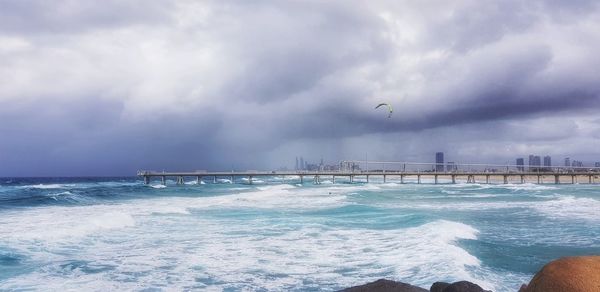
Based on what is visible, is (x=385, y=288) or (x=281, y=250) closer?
(x=385, y=288)

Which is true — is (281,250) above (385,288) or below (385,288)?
below

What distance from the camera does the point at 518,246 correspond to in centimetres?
1572

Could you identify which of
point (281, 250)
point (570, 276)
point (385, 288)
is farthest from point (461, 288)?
point (281, 250)

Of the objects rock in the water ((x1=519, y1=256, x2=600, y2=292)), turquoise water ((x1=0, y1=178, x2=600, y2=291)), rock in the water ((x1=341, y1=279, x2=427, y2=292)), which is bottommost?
turquoise water ((x1=0, y1=178, x2=600, y2=291))

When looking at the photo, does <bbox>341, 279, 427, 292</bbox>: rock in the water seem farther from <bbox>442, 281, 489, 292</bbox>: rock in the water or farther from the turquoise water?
the turquoise water

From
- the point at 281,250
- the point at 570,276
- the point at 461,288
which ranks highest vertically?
the point at 570,276

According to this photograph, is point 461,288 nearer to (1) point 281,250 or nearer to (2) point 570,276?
(2) point 570,276

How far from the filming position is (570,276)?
360 centimetres

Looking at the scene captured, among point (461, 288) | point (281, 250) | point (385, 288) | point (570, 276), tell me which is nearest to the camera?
point (570, 276)

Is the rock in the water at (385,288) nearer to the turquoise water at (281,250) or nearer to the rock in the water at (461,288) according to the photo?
the rock in the water at (461,288)

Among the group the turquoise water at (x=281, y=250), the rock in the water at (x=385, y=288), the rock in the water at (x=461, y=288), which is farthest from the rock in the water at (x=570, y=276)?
the turquoise water at (x=281, y=250)

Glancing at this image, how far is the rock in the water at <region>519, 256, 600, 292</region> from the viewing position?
3527mm

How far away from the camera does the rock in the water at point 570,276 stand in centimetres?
353

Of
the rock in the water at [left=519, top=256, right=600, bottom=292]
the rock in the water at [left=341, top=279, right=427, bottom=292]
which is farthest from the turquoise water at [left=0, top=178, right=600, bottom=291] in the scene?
the rock in the water at [left=519, top=256, right=600, bottom=292]
